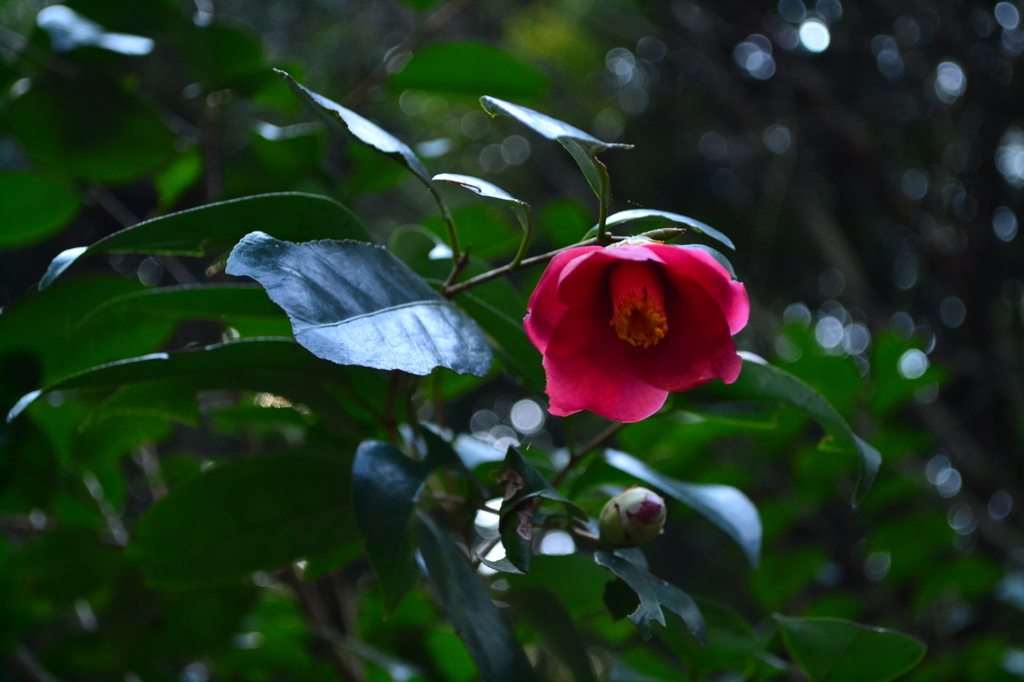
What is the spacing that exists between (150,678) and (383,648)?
0.93 feet

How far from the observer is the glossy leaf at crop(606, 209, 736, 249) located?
1.46 feet

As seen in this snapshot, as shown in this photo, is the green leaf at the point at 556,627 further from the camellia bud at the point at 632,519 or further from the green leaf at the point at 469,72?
the green leaf at the point at 469,72

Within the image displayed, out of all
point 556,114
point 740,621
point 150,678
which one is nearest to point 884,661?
point 740,621

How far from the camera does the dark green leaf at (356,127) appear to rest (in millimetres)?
427

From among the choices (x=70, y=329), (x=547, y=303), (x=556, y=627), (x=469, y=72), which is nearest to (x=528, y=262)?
(x=547, y=303)

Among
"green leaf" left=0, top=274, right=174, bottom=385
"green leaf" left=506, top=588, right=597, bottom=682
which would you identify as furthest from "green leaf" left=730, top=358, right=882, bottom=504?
"green leaf" left=0, top=274, right=174, bottom=385

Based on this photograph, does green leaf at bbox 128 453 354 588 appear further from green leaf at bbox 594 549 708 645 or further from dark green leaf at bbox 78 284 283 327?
green leaf at bbox 594 549 708 645

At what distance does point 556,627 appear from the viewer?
0.54 metres

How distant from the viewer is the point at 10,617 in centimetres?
87

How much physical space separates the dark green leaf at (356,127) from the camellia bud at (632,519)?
0.75ft

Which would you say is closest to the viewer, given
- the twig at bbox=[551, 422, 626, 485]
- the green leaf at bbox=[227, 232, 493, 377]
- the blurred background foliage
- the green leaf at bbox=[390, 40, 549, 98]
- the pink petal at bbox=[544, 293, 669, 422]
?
the green leaf at bbox=[227, 232, 493, 377]

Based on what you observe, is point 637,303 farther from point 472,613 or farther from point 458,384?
point 458,384

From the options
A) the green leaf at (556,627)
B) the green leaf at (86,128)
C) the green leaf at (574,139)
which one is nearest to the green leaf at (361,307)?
the green leaf at (574,139)

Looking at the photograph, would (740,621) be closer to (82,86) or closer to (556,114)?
(82,86)
